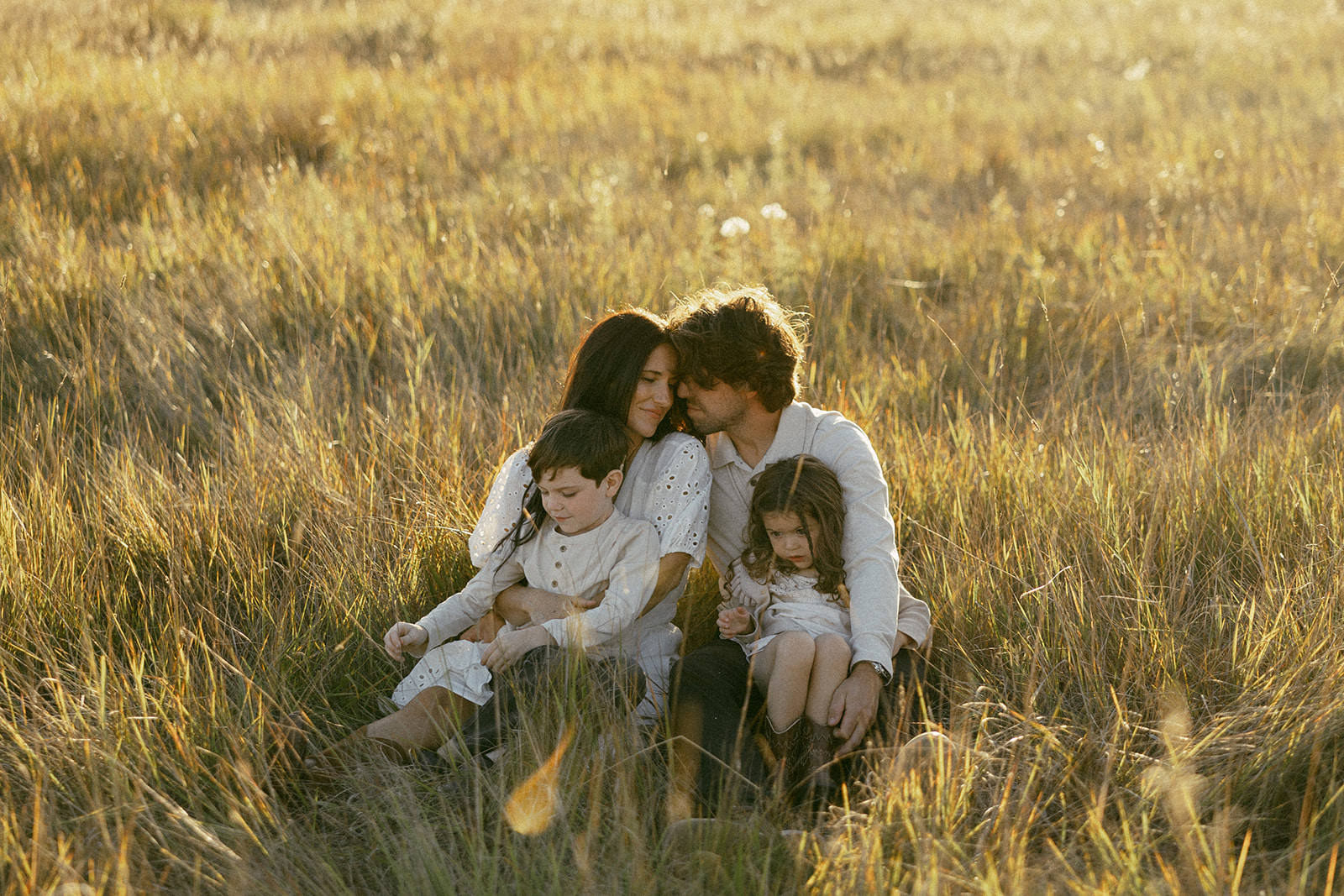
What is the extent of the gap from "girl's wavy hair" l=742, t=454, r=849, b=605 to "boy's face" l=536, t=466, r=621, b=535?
42 cm

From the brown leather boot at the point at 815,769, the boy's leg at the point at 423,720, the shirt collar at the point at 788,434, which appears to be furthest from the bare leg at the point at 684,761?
the shirt collar at the point at 788,434

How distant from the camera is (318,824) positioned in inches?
99.0

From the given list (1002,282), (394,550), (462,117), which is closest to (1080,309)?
(1002,282)

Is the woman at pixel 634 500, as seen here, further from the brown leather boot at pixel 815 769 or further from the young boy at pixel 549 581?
the brown leather boot at pixel 815 769

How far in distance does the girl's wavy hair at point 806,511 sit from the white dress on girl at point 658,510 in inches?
6.6

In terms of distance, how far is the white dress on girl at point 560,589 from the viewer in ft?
9.23

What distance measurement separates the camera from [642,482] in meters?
3.13

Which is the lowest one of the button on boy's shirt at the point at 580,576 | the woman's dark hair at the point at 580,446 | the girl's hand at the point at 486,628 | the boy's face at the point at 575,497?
the girl's hand at the point at 486,628

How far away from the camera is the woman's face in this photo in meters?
3.04

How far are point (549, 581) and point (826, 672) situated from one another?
33.8 inches

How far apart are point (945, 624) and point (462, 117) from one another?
6949 mm

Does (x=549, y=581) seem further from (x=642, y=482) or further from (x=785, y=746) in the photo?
(x=785, y=746)

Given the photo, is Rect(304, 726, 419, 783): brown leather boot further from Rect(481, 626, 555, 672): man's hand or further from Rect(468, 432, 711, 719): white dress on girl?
Rect(468, 432, 711, 719): white dress on girl

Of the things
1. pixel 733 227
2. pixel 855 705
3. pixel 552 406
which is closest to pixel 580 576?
pixel 855 705
